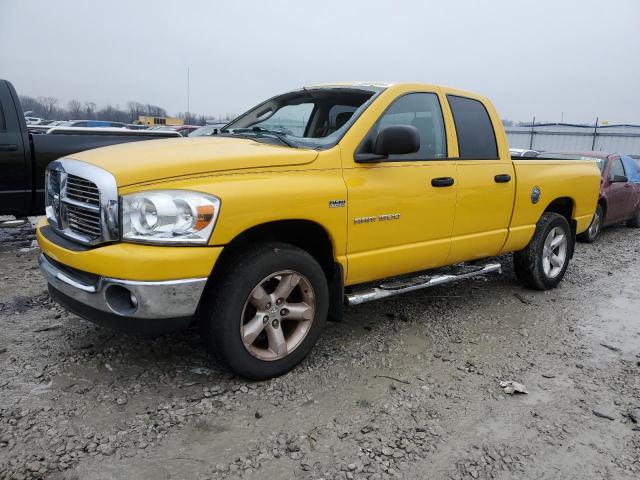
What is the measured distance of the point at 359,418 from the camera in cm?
292

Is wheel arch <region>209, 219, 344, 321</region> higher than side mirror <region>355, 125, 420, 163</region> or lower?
lower

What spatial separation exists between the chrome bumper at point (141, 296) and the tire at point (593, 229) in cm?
761

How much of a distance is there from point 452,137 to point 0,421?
3625 millimetres

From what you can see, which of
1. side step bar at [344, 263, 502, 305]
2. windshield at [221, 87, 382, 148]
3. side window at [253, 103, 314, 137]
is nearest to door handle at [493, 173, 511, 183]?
side step bar at [344, 263, 502, 305]

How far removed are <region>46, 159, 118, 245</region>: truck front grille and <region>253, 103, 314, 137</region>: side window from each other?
5.12 ft

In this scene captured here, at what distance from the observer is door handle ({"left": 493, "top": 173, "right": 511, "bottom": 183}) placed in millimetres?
4492

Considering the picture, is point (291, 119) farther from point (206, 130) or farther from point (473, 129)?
point (206, 130)

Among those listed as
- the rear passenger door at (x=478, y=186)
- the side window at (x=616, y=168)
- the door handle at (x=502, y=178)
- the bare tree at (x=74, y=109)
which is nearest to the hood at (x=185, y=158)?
the rear passenger door at (x=478, y=186)

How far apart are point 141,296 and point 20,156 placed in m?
4.40

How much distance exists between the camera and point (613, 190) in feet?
29.5

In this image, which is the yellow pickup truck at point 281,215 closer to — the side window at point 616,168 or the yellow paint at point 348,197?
the yellow paint at point 348,197

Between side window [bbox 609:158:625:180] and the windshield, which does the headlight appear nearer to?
the windshield

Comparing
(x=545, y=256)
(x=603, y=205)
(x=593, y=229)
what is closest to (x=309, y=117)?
(x=545, y=256)

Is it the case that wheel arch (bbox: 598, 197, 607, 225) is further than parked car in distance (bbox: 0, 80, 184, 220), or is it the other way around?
wheel arch (bbox: 598, 197, 607, 225)
